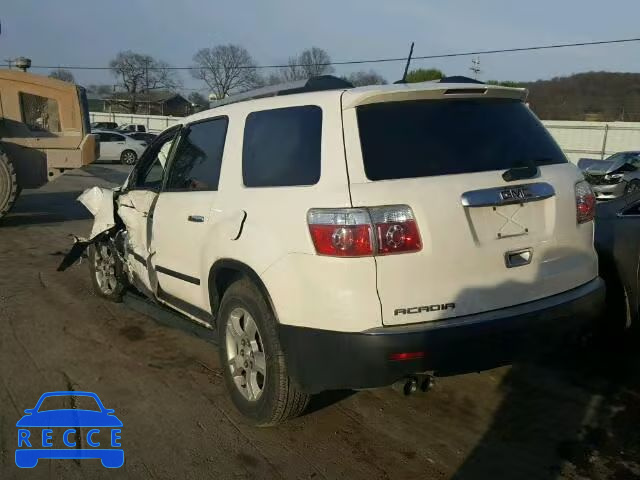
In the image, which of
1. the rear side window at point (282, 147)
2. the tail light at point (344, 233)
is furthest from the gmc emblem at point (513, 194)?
the rear side window at point (282, 147)

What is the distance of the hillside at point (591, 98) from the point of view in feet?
120

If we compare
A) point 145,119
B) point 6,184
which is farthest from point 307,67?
point 6,184

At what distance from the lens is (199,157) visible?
4.18m

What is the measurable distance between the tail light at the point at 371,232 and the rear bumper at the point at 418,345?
15.5 inches

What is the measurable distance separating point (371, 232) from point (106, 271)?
401cm

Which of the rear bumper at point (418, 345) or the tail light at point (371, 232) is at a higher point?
the tail light at point (371, 232)

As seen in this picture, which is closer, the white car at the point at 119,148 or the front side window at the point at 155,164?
the front side window at the point at 155,164

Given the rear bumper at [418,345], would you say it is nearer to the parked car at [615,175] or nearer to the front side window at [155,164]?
the front side window at [155,164]

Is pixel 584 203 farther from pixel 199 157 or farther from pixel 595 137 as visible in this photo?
pixel 595 137

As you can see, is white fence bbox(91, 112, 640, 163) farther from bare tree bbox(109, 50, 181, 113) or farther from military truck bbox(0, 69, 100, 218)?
bare tree bbox(109, 50, 181, 113)

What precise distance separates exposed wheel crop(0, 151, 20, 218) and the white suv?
7.77 m

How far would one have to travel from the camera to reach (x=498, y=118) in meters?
3.47

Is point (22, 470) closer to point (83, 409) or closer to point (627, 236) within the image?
point (83, 409)

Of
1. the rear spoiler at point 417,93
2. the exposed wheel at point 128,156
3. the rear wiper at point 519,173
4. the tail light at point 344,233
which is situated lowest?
the exposed wheel at point 128,156
